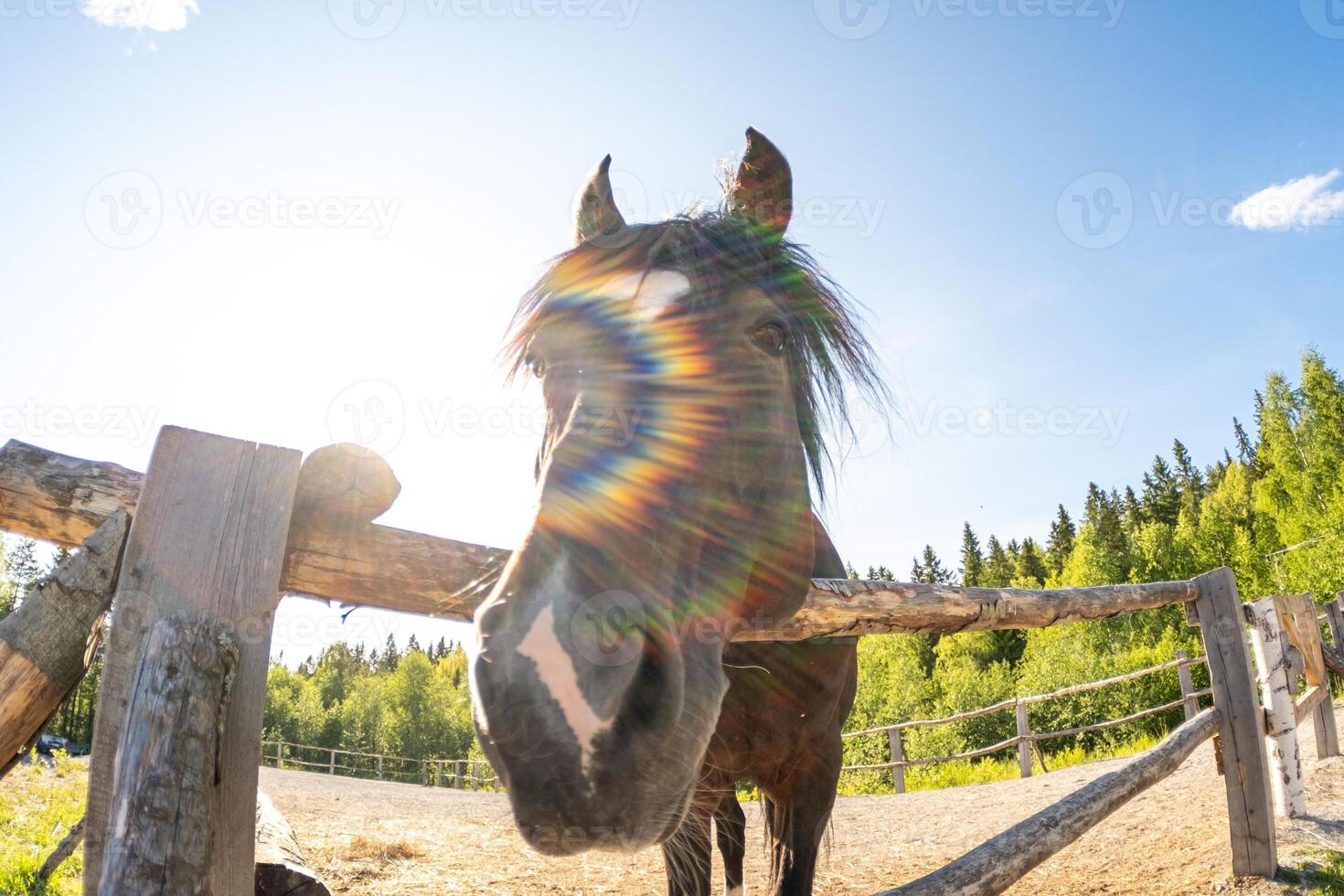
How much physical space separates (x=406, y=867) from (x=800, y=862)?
4.87m

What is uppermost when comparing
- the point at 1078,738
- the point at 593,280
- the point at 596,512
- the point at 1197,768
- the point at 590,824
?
the point at 593,280

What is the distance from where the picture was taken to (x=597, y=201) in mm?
2252

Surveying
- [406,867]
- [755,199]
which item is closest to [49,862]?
[406,867]

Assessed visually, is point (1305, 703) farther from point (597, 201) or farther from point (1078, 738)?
point (1078, 738)

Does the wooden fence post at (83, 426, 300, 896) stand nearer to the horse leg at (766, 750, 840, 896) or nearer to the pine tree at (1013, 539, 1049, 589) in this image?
the horse leg at (766, 750, 840, 896)

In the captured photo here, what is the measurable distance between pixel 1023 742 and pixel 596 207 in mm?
15253

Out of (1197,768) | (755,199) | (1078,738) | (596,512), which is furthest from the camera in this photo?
(1078,738)

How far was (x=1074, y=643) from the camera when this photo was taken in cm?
4050

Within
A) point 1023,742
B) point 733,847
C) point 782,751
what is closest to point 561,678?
point 782,751

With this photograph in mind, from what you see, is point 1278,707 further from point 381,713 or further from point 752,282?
point 381,713

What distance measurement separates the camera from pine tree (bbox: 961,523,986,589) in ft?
244

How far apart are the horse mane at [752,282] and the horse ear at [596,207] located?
0.68 feet

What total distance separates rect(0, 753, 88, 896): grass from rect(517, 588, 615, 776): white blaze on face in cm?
237

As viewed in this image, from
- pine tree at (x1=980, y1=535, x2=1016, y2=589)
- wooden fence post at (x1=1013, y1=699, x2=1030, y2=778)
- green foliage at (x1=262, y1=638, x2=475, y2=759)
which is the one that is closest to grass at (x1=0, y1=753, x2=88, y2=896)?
wooden fence post at (x1=1013, y1=699, x2=1030, y2=778)
